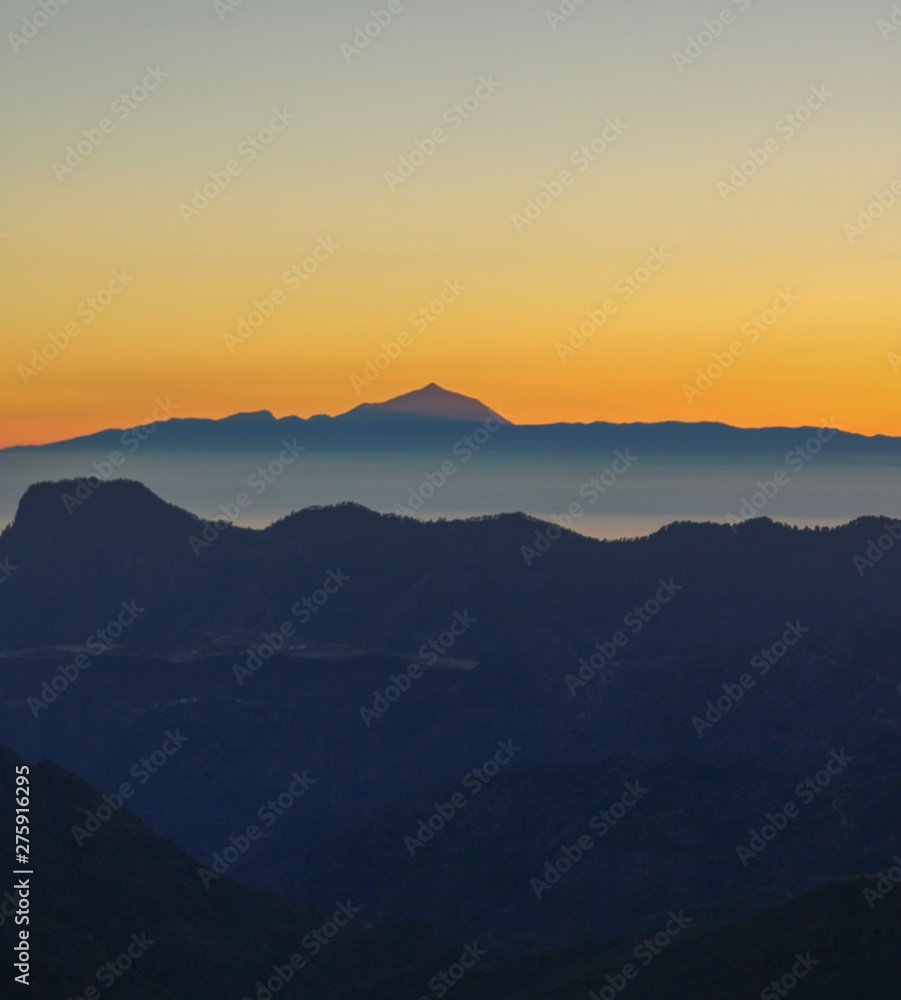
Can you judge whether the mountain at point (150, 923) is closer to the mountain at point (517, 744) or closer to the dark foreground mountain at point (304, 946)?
the dark foreground mountain at point (304, 946)

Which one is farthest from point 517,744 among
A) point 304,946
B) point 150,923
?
point 150,923

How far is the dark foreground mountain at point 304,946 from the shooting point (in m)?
70.9

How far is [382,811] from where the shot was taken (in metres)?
127

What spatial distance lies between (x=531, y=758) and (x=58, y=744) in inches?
1741

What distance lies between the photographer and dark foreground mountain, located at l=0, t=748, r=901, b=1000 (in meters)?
70.9

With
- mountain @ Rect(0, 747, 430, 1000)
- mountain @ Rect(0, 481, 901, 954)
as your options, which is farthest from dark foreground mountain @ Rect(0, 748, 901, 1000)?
mountain @ Rect(0, 481, 901, 954)

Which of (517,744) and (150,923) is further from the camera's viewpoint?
(517,744)

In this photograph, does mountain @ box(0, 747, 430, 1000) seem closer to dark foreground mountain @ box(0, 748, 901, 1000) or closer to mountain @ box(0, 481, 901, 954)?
dark foreground mountain @ box(0, 748, 901, 1000)

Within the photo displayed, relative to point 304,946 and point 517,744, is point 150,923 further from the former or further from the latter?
point 517,744

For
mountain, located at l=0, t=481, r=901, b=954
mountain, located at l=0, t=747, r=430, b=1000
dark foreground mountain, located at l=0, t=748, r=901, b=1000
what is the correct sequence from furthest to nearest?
mountain, located at l=0, t=481, r=901, b=954 → mountain, located at l=0, t=747, r=430, b=1000 → dark foreground mountain, located at l=0, t=748, r=901, b=1000

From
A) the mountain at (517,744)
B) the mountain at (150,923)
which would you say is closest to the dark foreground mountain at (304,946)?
the mountain at (150,923)

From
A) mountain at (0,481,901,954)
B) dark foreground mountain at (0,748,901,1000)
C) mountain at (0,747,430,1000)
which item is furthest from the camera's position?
mountain at (0,481,901,954)

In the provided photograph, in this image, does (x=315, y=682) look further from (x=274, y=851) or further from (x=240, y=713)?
(x=274, y=851)

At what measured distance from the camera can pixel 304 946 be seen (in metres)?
88.6
